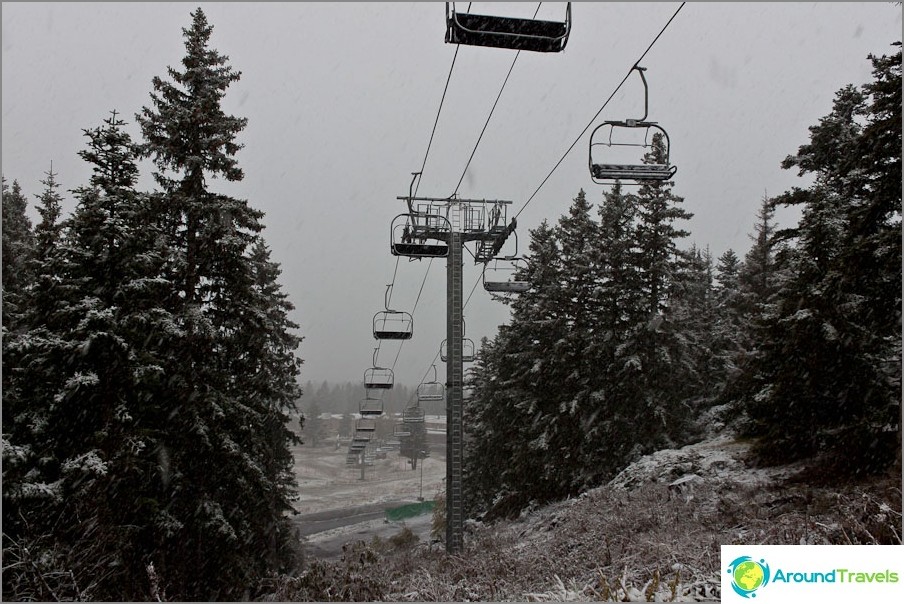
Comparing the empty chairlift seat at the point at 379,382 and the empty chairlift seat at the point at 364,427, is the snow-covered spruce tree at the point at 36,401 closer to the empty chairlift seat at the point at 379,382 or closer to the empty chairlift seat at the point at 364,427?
the empty chairlift seat at the point at 379,382

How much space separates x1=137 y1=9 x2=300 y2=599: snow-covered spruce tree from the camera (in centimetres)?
1543

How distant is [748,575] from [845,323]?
1084cm

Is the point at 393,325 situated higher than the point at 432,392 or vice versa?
the point at 393,325

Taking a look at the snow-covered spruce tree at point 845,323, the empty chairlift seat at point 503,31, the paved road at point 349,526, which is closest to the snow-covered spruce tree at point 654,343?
the snow-covered spruce tree at point 845,323

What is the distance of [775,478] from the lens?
16.4 metres

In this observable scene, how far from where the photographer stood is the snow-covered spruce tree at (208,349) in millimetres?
15430

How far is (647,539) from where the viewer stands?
11.9 m

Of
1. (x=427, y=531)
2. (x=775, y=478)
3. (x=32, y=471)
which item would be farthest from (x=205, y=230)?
(x=427, y=531)

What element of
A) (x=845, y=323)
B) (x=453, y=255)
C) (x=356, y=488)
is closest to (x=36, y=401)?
(x=453, y=255)

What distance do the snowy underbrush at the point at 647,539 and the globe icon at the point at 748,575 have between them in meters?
0.60

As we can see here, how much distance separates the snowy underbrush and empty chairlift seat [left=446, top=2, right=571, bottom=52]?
22.9 ft

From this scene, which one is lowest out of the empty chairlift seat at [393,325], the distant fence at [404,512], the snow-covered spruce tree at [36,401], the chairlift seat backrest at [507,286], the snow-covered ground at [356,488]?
the snow-covered ground at [356,488]

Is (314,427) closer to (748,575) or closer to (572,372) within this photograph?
(572,372)

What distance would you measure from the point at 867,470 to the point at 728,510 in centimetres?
334
